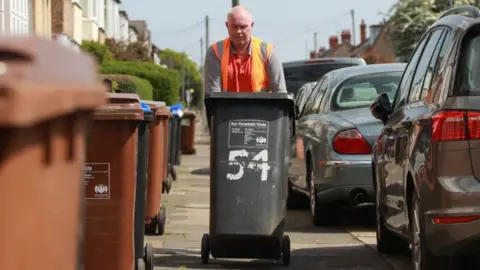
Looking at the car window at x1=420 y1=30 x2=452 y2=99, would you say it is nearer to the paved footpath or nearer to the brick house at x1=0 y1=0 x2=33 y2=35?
the paved footpath

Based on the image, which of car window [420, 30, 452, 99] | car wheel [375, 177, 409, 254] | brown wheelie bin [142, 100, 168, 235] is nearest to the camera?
car window [420, 30, 452, 99]

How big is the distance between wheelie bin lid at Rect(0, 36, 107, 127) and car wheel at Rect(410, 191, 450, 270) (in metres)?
3.36

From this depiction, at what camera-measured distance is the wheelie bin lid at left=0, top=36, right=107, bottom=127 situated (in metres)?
2.42

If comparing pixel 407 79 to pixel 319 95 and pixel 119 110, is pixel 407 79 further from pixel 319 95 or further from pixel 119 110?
pixel 319 95

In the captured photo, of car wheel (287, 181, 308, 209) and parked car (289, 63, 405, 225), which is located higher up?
parked car (289, 63, 405, 225)

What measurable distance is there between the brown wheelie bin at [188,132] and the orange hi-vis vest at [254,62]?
20.6m

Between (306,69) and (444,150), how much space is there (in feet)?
39.8

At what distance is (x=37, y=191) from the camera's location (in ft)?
9.00

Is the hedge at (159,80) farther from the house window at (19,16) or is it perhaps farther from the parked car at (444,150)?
the parked car at (444,150)

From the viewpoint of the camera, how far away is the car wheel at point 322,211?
1047cm

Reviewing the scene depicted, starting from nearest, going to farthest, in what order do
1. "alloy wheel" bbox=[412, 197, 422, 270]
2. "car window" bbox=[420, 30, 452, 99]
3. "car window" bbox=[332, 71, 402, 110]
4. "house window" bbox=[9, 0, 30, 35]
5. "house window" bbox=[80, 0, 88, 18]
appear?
"alloy wheel" bbox=[412, 197, 422, 270]
"car window" bbox=[420, 30, 452, 99]
"car window" bbox=[332, 71, 402, 110]
"house window" bbox=[9, 0, 30, 35]
"house window" bbox=[80, 0, 88, 18]

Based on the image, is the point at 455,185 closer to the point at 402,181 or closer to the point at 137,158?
the point at 402,181

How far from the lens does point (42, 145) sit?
2.79 m

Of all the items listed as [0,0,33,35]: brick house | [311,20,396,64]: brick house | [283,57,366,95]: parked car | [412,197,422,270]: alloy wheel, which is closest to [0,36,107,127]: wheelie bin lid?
[412,197,422,270]: alloy wheel
